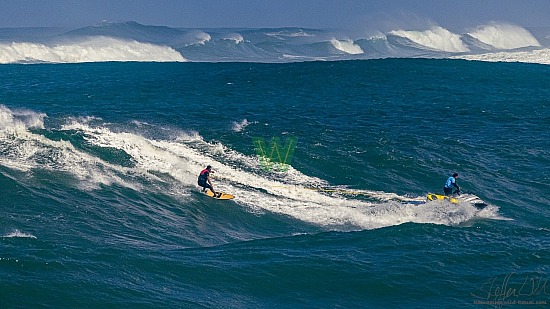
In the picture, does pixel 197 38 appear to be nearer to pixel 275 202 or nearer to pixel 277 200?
pixel 277 200

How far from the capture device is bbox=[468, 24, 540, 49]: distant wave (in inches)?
4764

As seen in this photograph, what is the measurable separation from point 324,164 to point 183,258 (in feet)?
43.6

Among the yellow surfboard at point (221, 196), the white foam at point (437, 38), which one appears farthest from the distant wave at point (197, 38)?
the yellow surfboard at point (221, 196)

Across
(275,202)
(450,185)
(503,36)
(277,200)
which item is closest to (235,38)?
(503,36)

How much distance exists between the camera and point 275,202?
24.2m

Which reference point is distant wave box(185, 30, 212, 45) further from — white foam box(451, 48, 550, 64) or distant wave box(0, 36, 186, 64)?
white foam box(451, 48, 550, 64)

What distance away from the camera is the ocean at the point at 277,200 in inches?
587

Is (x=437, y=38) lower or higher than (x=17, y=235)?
higher

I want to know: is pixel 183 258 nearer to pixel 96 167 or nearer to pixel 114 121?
pixel 96 167

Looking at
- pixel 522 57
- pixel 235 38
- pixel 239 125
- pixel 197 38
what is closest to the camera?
pixel 239 125

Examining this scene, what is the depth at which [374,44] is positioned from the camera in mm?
120688

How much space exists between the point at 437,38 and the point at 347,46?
64.8 feet

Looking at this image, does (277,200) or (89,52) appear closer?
(277,200)

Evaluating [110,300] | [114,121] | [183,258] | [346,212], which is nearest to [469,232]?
[346,212]
